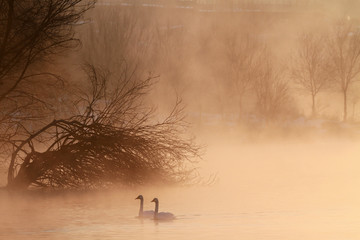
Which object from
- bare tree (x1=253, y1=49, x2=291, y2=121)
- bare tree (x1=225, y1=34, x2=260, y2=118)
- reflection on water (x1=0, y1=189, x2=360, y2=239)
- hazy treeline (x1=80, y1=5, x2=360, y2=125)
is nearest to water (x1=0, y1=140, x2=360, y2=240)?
reflection on water (x1=0, y1=189, x2=360, y2=239)

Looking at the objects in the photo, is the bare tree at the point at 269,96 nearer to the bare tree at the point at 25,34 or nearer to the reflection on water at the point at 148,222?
the reflection on water at the point at 148,222

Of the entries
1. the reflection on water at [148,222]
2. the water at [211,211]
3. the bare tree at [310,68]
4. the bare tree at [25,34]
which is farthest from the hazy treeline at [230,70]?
the bare tree at [25,34]

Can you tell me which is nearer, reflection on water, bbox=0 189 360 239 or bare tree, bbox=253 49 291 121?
reflection on water, bbox=0 189 360 239

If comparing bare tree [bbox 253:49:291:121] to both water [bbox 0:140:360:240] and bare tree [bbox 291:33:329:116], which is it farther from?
water [bbox 0:140:360:240]

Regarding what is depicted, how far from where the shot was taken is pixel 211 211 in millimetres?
21688

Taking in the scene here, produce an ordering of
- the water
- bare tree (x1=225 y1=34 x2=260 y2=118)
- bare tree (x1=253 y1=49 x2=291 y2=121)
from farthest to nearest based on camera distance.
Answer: bare tree (x1=225 y1=34 x2=260 y2=118), bare tree (x1=253 y1=49 x2=291 y2=121), the water

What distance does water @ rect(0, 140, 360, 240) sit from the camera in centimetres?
1789

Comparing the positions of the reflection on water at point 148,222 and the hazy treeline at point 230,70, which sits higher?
A: the hazy treeline at point 230,70

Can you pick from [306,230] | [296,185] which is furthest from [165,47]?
[306,230]

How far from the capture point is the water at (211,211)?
58.7ft

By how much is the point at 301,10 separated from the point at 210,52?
3608 cm

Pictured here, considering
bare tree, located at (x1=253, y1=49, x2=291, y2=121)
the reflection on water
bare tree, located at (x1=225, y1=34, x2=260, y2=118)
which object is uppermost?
bare tree, located at (x1=225, y1=34, x2=260, y2=118)

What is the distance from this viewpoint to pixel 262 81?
58.8 meters

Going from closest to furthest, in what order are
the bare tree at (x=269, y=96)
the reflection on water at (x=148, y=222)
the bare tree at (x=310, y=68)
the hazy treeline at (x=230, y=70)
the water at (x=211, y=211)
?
the reflection on water at (x=148, y=222) < the water at (x=211, y=211) < the bare tree at (x=269, y=96) < the hazy treeline at (x=230, y=70) < the bare tree at (x=310, y=68)
